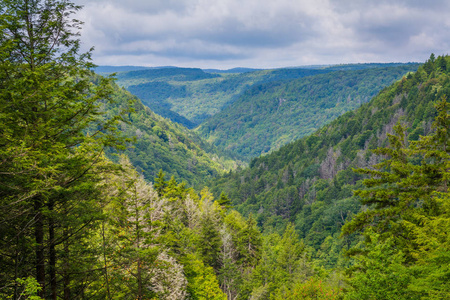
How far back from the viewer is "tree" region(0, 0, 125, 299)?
9883 millimetres

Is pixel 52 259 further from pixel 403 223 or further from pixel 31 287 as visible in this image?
pixel 403 223

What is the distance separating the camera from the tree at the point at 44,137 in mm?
9883

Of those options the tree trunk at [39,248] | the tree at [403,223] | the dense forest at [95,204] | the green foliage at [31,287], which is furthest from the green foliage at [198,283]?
the green foliage at [31,287]

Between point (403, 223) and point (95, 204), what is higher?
point (95, 204)

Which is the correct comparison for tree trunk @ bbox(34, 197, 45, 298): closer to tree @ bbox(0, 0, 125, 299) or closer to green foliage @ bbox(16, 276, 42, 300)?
tree @ bbox(0, 0, 125, 299)

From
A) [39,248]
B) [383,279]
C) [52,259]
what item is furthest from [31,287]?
[383,279]

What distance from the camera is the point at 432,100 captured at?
6186 inches

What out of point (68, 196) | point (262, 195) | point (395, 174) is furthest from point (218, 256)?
point (262, 195)

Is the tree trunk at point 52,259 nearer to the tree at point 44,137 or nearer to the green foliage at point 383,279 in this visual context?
the tree at point 44,137

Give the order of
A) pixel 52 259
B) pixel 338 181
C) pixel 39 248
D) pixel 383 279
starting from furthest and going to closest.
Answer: pixel 338 181, pixel 383 279, pixel 52 259, pixel 39 248

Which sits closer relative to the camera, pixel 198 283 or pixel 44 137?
pixel 44 137

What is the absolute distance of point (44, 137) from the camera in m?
11.3

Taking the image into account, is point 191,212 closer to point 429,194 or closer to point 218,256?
point 218,256

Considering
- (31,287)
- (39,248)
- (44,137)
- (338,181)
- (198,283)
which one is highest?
(44,137)
